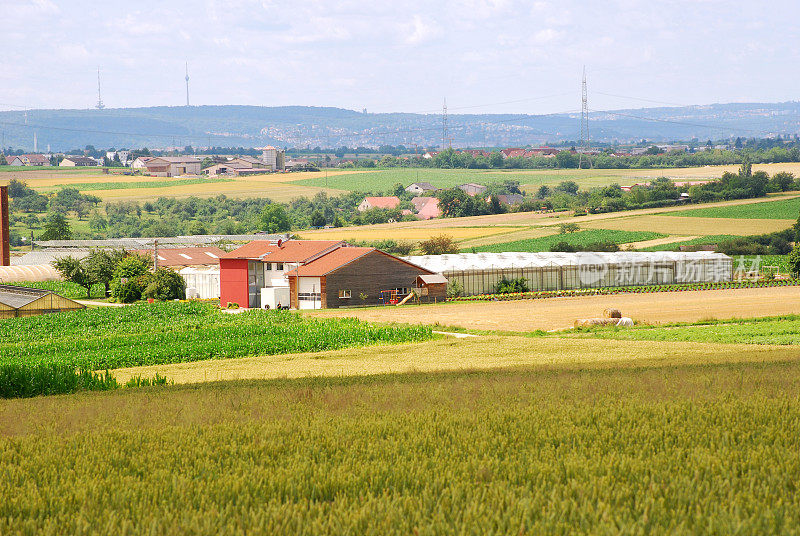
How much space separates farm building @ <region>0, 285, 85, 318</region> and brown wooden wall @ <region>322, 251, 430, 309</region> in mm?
17495

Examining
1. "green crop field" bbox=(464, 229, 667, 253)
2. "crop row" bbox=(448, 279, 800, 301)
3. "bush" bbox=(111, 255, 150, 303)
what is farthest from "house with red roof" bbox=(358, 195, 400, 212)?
"crop row" bbox=(448, 279, 800, 301)

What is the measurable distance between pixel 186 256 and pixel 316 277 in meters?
34.0

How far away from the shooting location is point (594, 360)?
94.2 ft

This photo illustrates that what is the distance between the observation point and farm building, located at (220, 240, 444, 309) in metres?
65.1

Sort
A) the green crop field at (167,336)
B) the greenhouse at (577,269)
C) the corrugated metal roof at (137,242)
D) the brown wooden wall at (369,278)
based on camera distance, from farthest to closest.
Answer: the corrugated metal roof at (137,242) → the greenhouse at (577,269) → the brown wooden wall at (369,278) → the green crop field at (167,336)

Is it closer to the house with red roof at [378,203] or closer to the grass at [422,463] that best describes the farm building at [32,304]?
the grass at [422,463]

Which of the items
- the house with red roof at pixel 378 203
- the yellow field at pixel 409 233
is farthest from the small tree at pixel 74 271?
the house with red roof at pixel 378 203

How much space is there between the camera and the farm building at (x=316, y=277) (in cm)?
6512

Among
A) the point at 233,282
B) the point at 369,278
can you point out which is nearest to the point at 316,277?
the point at 369,278

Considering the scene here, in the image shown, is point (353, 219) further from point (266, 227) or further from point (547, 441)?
point (547, 441)

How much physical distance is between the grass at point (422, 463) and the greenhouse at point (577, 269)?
2158 inches

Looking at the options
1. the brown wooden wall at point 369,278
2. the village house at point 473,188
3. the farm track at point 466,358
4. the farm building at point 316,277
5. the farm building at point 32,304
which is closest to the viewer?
the farm track at point 466,358

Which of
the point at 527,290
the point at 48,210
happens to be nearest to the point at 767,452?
the point at 527,290

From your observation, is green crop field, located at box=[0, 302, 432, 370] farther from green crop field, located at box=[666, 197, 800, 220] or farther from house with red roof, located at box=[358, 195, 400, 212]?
house with red roof, located at box=[358, 195, 400, 212]
